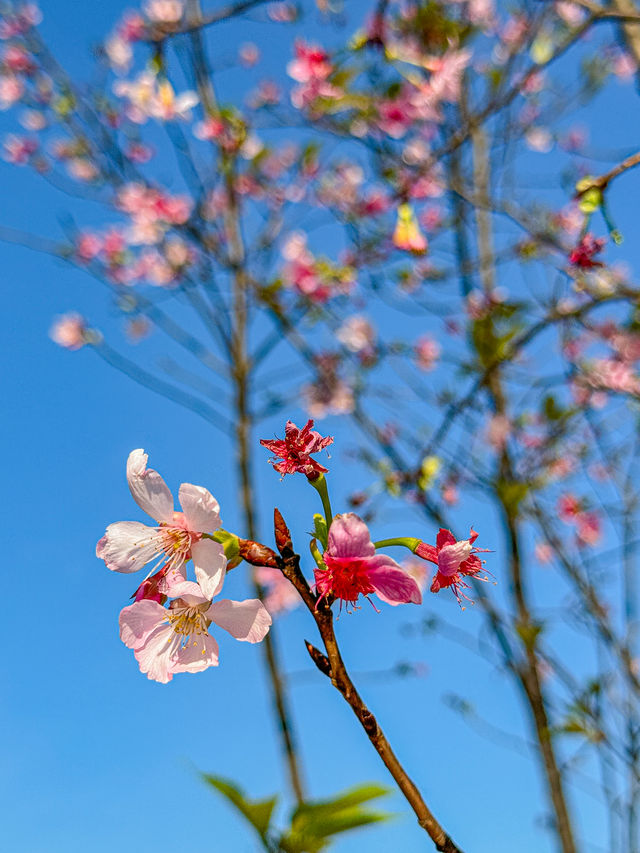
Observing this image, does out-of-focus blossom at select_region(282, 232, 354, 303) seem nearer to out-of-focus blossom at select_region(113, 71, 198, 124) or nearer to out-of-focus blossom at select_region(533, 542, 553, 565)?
out-of-focus blossom at select_region(113, 71, 198, 124)

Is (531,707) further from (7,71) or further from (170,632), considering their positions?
(7,71)

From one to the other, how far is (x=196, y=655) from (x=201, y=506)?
0.50ft

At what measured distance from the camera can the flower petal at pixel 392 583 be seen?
552mm

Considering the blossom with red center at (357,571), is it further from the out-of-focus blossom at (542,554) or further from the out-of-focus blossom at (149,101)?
the out-of-focus blossom at (542,554)

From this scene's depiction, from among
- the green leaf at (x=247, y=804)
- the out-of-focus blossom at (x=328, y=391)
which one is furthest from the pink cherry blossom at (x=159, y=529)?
the out-of-focus blossom at (x=328, y=391)

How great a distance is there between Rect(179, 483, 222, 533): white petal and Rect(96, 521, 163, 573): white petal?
0.09 metres

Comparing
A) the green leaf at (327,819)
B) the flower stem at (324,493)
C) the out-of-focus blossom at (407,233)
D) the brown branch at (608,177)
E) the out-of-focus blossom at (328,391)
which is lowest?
the green leaf at (327,819)

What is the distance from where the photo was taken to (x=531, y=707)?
219 centimetres

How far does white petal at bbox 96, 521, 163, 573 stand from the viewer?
0.66 m

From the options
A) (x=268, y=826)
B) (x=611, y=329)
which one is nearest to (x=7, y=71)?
(x=611, y=329)

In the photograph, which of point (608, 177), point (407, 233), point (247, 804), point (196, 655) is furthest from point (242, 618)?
point (407, 233)

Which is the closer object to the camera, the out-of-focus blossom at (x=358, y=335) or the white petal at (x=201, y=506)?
the white petal at (x=201, y=506)

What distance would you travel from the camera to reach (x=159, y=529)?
0.69 m

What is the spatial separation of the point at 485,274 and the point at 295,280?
5.03ft
